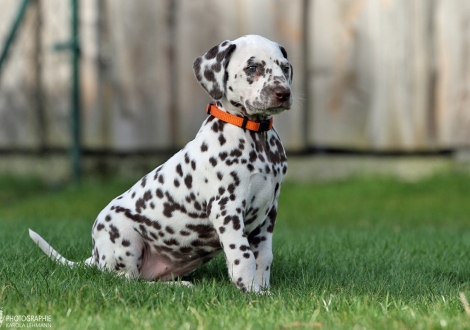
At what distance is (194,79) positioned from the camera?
8508mm

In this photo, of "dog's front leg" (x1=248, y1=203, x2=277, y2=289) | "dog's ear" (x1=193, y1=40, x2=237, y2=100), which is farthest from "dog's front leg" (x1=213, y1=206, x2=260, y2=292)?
"dog's ear" (x1=193, y1=40, x2=237, y2=100)

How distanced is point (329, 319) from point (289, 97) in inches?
50.6

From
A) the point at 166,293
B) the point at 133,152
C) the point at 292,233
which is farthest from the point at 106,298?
the point at 133,152

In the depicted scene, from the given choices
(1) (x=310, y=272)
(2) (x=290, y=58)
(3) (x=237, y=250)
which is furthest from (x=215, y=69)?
(2) (x=290, y=58)

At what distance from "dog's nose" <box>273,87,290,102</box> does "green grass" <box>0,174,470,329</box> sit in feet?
3.56

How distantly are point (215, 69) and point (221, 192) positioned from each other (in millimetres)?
732

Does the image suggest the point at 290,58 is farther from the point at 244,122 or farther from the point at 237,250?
the point at 237,250

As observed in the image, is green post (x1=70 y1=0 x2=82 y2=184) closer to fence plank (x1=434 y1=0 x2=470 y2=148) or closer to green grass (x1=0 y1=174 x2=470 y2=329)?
green grass (x1=0 y1=174 x2=470 y2=329)

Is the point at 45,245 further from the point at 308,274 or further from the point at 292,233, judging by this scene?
the point at 292,233

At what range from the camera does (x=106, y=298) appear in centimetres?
363

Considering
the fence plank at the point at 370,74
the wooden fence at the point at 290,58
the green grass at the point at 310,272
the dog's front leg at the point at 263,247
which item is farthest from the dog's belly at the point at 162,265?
the fence plank at the point at 370,74

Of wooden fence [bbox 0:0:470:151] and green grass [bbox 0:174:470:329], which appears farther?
wooden fence [bbox 0:0:470:151]

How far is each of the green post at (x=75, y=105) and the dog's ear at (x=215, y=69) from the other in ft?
15.2

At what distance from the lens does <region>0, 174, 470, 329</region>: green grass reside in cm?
334
